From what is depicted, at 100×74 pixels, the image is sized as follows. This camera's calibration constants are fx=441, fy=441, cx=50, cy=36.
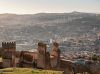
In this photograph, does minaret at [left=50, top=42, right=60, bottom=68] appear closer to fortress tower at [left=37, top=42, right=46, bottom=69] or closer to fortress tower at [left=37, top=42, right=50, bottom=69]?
fortress tower at [left=37, top=42, right=50, bottom=69]

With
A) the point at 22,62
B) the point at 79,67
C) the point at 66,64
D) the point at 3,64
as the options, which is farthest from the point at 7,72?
the point at 79,67

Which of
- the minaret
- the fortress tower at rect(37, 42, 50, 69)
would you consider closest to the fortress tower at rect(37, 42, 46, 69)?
the fortress tower at rect(37, 42, 50, 69)

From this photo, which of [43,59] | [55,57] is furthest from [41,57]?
[55,57]

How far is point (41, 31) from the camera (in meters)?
198

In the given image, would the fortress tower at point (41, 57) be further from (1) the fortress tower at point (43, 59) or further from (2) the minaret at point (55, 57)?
(2) the minaret at point (55, 57)

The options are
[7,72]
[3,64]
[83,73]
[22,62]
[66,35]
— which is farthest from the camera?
[66,35]

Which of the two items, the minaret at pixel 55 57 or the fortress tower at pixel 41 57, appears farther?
the minaret at pixel 55 57

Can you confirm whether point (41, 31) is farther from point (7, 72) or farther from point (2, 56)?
point (7, 72)

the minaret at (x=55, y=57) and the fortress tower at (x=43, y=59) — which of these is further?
the minaret at (x=55, y=57)

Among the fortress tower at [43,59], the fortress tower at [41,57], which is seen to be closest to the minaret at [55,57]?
the fortress tower at [43,59]

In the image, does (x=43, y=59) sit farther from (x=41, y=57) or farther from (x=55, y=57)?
(x=55, y=57)

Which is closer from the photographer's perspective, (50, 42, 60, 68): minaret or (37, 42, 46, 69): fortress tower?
(37, 42, 46, 69): fortress tower

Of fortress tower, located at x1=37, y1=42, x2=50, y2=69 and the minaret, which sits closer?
fortress tower, located at x1=37, y1=42, x2=50, y2=69

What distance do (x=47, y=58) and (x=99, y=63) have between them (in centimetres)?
996
